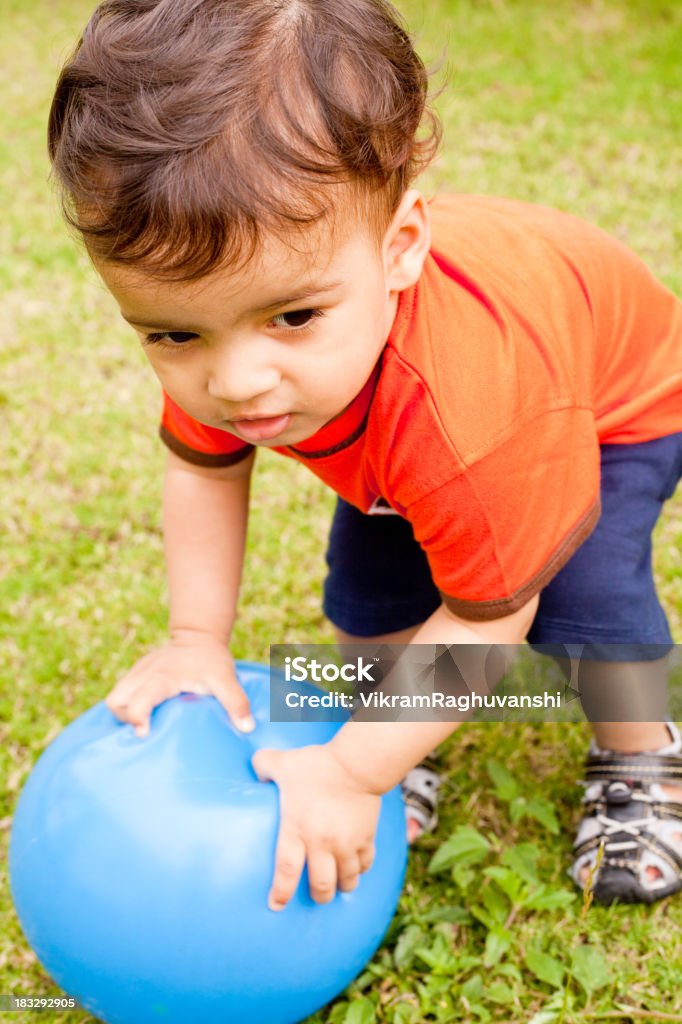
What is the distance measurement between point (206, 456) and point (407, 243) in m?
0.61

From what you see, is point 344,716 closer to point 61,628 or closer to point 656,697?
point 656,697

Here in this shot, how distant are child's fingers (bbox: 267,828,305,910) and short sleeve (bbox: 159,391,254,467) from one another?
70 centimetres

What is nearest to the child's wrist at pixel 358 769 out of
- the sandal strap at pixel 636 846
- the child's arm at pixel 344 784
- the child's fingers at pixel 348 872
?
the child's arm at pixel 344 784

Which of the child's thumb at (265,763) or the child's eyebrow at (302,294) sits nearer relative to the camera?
the child's eyebrow at (302,294)

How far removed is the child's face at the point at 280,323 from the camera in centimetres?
135

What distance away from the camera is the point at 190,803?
1671 mm

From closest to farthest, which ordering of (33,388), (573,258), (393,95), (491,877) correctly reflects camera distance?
(393,95)
(573,258)
(491,877)
(33,388)

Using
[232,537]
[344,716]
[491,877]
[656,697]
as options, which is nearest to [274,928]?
[344,716]

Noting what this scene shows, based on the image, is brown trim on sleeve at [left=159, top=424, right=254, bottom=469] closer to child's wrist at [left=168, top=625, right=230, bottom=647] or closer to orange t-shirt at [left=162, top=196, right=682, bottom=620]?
orange t-shirt at [left=162, top=196, right=682, bottom=620]

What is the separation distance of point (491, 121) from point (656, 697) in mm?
3636

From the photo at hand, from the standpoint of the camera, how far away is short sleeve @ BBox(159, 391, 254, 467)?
6.42 ft

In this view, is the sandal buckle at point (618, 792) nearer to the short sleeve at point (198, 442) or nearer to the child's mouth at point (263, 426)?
the short sleeve at point (198, 442)

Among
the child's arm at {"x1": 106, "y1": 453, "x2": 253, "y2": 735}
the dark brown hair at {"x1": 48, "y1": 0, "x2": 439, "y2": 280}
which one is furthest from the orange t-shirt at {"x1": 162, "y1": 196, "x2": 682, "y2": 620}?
the dark brown hair at {"x1": 48, "y1": 0, "x2": 439, "y2": 280}

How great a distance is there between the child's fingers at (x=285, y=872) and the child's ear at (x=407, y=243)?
32.9 inches
